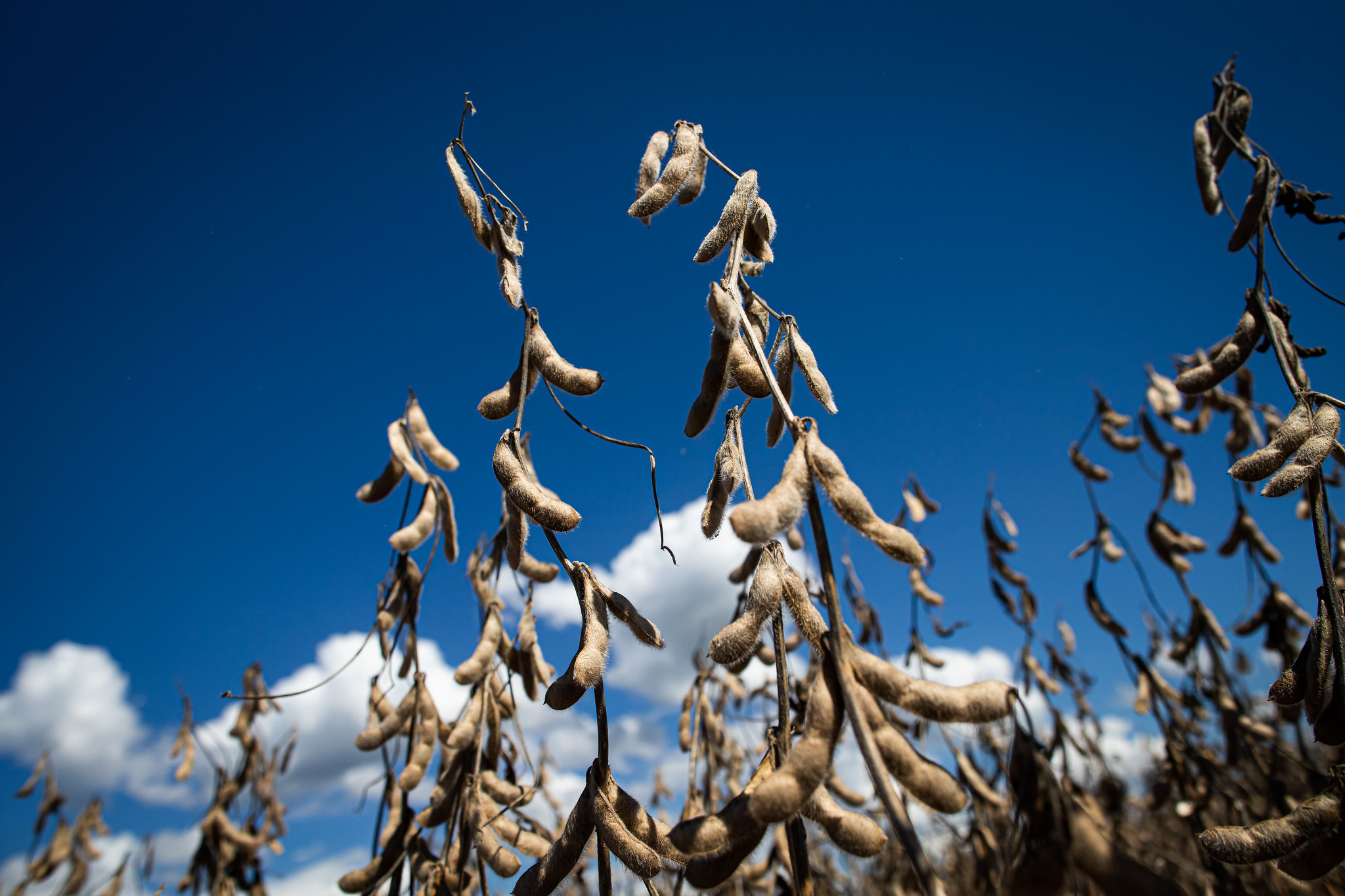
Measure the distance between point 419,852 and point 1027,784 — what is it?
172 centimetres

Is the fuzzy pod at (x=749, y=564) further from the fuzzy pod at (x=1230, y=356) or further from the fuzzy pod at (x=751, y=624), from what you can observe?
the fuzzy pod at (x=1230, y=356)

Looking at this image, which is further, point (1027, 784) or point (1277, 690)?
point (1277, 690)

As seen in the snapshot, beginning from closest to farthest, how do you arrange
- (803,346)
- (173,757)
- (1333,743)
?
(1333,743)
(803,346)
(173,757)

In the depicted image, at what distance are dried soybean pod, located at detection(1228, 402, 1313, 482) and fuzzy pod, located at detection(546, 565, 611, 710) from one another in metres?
1.20

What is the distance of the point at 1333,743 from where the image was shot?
109 cm

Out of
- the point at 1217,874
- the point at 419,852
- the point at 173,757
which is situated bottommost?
the point at 1217,874

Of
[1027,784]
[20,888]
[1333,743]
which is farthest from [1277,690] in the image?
[20,888]

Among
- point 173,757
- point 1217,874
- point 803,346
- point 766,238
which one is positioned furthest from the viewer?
point 173,757

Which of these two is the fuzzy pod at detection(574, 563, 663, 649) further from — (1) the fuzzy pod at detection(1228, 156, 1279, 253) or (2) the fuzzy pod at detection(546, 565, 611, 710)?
(1) the fuzzy pod at detection(1228, 156, 1279, 253)

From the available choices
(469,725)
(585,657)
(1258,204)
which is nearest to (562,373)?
(585,657)

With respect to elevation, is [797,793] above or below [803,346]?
below

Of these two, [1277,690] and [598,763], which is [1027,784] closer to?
[598,763]

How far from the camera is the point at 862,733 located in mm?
749

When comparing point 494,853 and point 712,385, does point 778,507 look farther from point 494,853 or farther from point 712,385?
point 494,853
